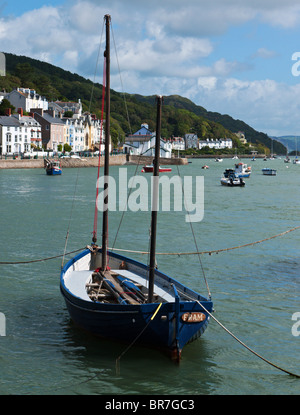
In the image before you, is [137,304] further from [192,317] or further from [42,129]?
[42,129]

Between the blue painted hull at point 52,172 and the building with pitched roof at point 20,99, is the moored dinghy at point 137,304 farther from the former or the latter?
the building with pitched roof at point 20,99

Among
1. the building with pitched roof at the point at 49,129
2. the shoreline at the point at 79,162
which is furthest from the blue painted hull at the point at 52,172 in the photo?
the building with pitched roof at the point at 49,129

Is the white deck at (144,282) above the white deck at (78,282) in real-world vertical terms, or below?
above

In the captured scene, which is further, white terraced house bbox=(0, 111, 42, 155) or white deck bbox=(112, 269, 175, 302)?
white terraced house bbox=(0, 111, 42, 155)

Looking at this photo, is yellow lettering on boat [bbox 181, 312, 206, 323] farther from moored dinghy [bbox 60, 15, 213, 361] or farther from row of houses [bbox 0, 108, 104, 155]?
row of houses [bbox 0, 108, 104, 155]

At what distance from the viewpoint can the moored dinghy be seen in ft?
41.0

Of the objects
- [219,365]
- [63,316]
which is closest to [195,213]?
[63,316]

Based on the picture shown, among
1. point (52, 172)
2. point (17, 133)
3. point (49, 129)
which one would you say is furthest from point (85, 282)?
point (49, 129)

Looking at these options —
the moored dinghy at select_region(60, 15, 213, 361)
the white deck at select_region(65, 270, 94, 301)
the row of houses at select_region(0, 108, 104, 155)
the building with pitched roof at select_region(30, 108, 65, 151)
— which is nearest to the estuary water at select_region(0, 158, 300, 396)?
the moored dinghy at select_region(60, 15, 213, 361)

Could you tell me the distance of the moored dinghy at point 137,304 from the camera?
41.0 ft

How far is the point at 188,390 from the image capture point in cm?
1192

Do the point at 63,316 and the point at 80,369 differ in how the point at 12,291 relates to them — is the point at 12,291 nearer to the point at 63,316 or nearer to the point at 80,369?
the point at 63,316

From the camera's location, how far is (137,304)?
12547 millimetres
